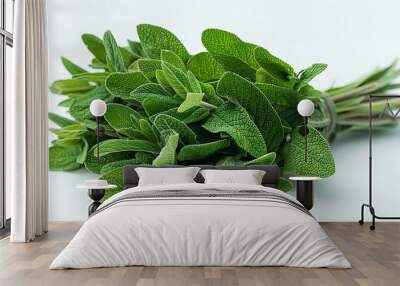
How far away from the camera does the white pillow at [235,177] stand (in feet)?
19.8

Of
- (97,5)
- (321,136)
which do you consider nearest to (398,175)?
(321,136)

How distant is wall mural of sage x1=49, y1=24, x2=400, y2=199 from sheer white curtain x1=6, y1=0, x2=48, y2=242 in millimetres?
951

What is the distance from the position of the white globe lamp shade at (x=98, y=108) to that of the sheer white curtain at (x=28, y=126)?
25.1 inches

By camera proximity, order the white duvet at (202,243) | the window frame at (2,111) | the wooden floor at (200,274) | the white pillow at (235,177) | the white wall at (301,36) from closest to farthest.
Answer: the wooden floor at (200,274)
the white duvet at (202,243)
the white pillow at (235,177)
the window frame at (2,111)
the white wall at (301,36)

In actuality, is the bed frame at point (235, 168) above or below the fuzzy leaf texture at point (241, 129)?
below

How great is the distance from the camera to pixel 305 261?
13.8ft

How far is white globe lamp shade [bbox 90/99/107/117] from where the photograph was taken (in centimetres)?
667

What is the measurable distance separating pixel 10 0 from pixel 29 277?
374 cm

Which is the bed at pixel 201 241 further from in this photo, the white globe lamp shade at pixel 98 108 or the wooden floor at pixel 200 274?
the white globe lamp shade at pixel 98 108

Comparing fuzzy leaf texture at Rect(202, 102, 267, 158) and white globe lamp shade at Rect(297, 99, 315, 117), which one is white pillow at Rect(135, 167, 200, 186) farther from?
white globe lamp shade at Rect(297, 99, 315, 117)

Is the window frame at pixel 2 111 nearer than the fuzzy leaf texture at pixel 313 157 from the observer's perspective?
Yes

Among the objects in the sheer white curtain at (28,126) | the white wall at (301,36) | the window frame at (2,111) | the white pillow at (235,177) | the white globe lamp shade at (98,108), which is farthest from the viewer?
the white wall at (301,36)

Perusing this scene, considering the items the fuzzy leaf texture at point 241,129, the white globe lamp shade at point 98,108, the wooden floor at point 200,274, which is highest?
the white globe lamp shade at point 98,108

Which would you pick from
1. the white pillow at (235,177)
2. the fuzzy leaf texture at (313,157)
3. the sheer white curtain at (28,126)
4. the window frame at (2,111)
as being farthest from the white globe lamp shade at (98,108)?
the fuzzy leaf texture at (313,157)
